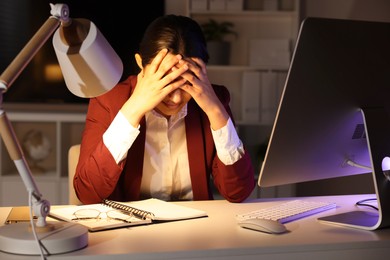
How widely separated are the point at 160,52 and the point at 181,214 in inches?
17.4

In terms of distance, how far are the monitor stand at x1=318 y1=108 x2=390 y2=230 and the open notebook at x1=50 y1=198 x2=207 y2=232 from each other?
35 centimetres

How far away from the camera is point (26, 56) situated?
1205 millimetres

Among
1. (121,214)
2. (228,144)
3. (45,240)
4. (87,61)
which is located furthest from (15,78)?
(228,144)

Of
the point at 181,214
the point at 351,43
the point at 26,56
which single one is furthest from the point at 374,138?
the point at 26,56

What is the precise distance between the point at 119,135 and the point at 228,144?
0.32 m

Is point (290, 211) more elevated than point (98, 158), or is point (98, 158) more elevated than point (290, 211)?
point (98, 158)

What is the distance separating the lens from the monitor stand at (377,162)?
149cm

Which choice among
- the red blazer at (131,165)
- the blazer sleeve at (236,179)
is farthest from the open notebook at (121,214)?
the blazer sleeve at (236,179)

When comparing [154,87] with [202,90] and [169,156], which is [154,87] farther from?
[169,156]

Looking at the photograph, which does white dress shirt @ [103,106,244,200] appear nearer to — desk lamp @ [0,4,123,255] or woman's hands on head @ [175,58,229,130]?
woman's hands on head @ [175,58,229,130]

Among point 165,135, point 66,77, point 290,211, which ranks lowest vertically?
point 290,211

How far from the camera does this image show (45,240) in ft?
4.02

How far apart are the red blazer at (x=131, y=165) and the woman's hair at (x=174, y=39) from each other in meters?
0.20

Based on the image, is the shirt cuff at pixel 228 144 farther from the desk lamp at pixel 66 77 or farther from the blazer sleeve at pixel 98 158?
the desk lamp at pixel 66 77
